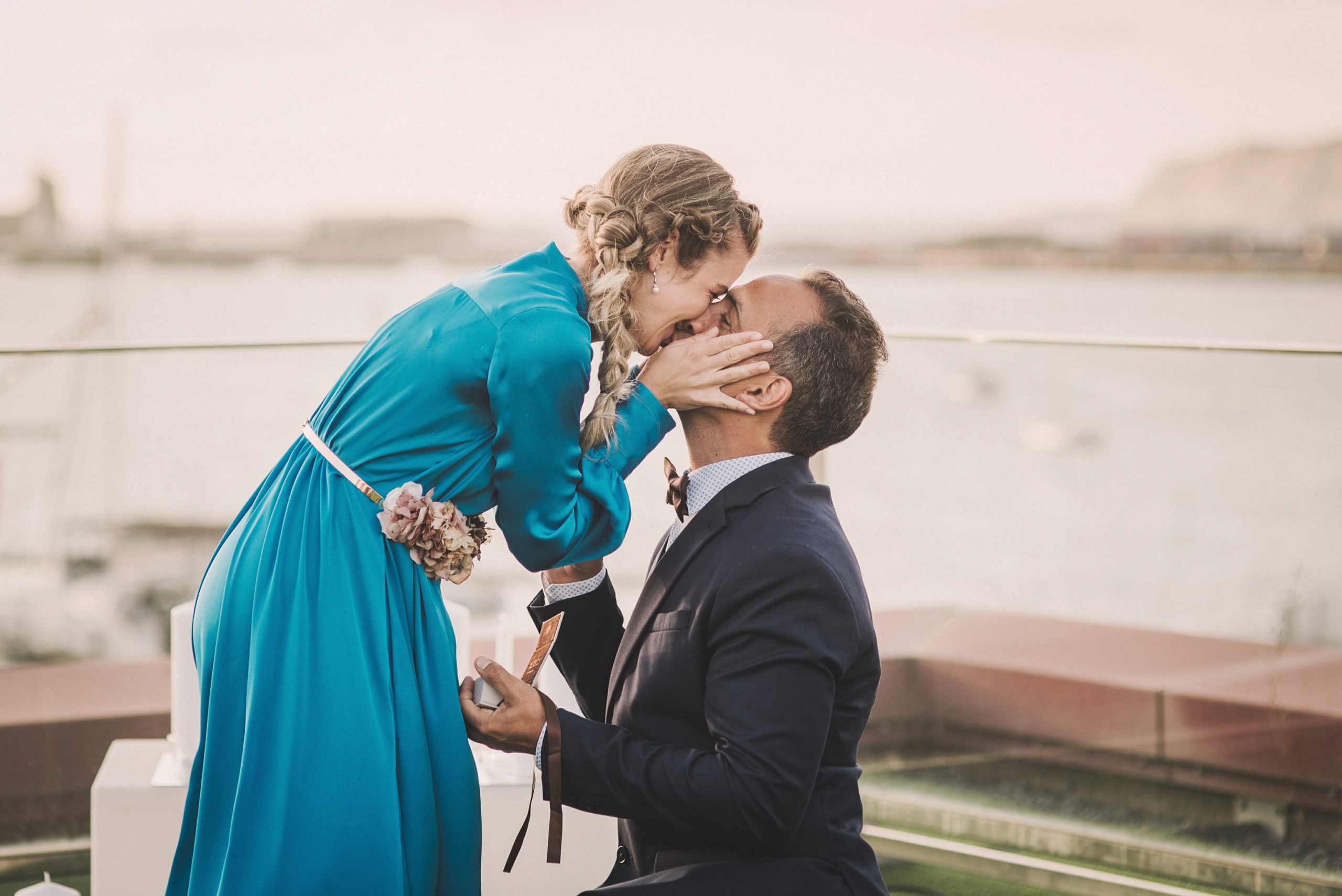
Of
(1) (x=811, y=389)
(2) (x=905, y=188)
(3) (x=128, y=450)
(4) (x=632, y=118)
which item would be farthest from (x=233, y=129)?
(1) (x=811, y=389)

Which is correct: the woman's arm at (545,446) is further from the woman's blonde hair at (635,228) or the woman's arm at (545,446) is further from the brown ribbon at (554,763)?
the brown ribbon at (554,763)

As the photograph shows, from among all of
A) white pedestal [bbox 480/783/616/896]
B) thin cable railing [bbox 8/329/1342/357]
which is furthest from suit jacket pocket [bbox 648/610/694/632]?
thin cable railing [bbox 8/329/1342/357]

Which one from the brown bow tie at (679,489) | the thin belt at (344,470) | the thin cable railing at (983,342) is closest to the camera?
the thin belt at (344,470)

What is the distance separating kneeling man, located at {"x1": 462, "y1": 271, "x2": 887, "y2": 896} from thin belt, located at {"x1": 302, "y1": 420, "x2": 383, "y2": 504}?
1.12ft

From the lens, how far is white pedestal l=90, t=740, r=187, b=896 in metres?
2.73

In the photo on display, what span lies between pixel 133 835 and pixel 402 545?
52.0 inches

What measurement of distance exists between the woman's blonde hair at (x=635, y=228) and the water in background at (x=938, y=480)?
166 cm

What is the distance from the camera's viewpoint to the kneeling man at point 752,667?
1.81m

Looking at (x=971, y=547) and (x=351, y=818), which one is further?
(x=971, y=547)

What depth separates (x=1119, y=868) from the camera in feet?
13.0

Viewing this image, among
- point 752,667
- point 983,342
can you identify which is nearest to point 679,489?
point 752,667

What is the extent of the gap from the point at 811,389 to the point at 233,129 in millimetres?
39246

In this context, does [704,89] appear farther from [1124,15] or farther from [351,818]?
[351,818]

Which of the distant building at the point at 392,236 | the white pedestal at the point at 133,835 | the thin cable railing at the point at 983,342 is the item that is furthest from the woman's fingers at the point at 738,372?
the distant building at the point at 392,236
